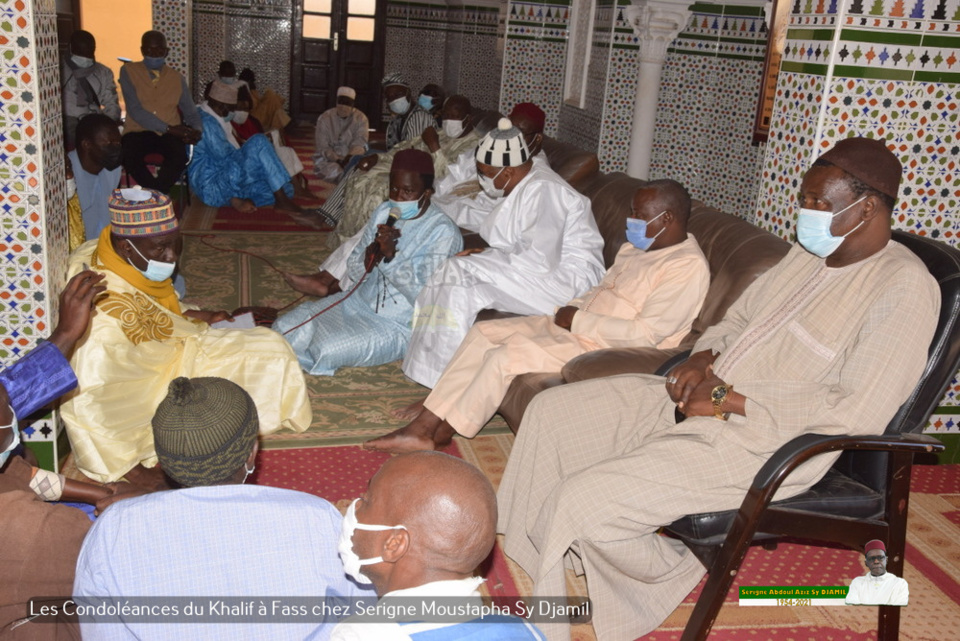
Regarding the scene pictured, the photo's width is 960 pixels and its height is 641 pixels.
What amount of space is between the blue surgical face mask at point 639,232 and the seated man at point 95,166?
2.53m

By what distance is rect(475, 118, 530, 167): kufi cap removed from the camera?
442 cm

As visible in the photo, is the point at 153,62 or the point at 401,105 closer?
the point at 153,62

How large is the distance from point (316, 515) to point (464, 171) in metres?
5.22

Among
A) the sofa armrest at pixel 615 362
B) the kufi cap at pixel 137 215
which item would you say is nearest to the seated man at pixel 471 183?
the sofa armrest at pixel 615 362

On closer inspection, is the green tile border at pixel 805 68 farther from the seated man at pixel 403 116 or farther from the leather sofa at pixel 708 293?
the seated man at pixel 403 116

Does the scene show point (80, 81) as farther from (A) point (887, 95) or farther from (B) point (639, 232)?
(A) point (887, 95)

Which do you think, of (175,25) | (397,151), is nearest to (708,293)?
(397,151)

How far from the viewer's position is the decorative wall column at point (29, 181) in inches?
117

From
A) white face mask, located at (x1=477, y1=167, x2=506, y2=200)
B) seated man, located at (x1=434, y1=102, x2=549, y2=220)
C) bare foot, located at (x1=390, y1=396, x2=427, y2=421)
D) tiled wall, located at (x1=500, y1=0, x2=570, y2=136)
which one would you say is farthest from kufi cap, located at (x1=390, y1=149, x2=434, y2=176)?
tiled wall, located at (x1=500, y1=0, x2=570, y2=136)

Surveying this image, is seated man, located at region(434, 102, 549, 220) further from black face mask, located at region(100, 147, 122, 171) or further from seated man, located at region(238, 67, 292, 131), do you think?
seated man, located at region(238, 67, 292, 131)

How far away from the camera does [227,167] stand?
838 cm

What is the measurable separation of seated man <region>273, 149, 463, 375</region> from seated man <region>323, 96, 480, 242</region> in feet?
6.66

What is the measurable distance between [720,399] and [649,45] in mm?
4916

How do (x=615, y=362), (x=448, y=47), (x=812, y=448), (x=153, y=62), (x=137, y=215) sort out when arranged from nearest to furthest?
1. (x=812, y=448)
2. (x=137, y=215)
3. (x=615, y=362)
4. (x=153, y=62)
5. (x=448, y=47)
